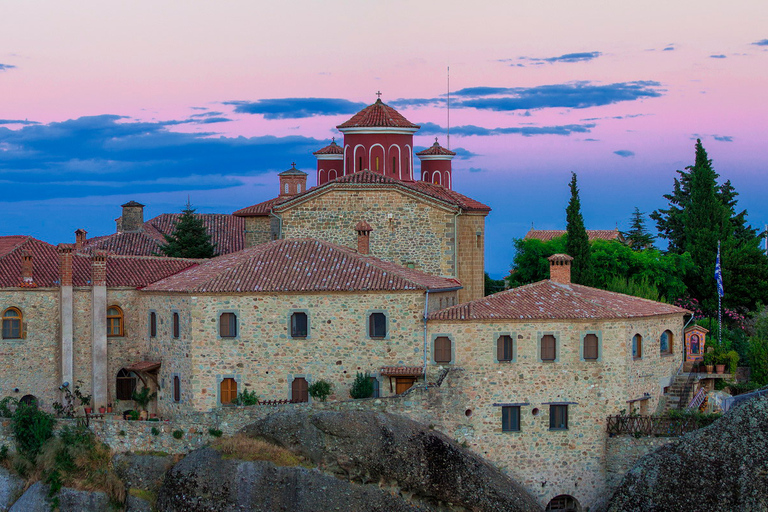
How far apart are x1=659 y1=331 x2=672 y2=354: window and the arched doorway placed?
7.51 m

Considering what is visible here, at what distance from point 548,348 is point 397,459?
7.59m

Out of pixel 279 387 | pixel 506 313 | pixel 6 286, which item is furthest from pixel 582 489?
pixel 6 286

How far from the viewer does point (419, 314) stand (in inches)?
1877

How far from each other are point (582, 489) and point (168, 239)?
33.3 metres

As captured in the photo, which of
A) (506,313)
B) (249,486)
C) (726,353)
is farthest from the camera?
(726,353)

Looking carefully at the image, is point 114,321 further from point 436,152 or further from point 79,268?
point 436,152

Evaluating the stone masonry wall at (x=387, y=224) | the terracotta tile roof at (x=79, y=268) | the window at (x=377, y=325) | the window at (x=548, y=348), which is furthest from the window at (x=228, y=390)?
the stone masonry wall at (x=387, y=224)

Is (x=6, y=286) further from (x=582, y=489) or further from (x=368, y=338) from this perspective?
(x=582, y=489)

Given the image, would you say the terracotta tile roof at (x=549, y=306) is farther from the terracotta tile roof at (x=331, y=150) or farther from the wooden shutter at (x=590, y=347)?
the terracotta tile roof at (x=331, y=150)

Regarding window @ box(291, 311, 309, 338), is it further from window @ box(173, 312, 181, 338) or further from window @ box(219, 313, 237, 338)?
window @ box(173, 312, 181, 338)

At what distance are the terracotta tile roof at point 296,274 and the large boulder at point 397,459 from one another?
5491 millimetres

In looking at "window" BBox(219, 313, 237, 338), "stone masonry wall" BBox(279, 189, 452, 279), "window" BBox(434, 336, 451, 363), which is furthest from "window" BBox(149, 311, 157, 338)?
"window" BBox(434, 336, 451, 363)

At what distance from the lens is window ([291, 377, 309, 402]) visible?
47750 millimetres

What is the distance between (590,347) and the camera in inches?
1866
